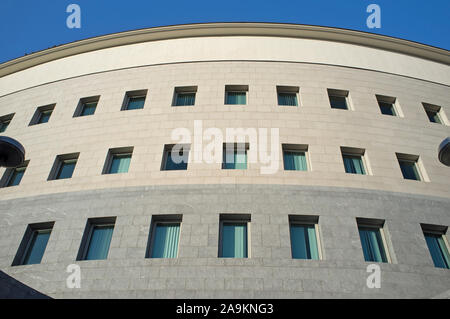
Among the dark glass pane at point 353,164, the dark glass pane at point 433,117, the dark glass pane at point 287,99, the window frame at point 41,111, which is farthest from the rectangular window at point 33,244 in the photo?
the dark glass pane at point 433,117

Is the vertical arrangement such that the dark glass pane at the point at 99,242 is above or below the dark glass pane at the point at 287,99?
below

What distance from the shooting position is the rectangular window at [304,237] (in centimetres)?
1154


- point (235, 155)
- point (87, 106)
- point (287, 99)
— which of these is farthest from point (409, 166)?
point (87, 106)

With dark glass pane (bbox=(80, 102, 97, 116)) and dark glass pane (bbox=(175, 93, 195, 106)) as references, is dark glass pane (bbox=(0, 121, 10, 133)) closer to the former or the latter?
dark glass pane (bbox=(80, 102, 97, 116))

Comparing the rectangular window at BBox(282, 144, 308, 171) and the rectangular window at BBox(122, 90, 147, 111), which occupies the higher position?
the rectangular window at BBox(122, 90, 147, 111)

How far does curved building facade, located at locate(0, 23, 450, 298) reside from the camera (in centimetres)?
1084

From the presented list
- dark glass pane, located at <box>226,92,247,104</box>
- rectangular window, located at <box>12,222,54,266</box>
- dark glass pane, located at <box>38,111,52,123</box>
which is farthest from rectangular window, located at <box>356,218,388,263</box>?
dark glass pane, located at <box>38,111,52,123</box>

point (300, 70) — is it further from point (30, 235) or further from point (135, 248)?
point (30, 235)

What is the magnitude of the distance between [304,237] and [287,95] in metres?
8.54

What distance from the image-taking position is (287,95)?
17266 millimetres

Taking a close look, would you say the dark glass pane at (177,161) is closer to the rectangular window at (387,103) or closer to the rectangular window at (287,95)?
the rectangular window at (287,95)

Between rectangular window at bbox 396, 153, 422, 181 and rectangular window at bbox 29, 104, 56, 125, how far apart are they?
19.6 meters

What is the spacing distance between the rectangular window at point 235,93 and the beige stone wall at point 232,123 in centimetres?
35

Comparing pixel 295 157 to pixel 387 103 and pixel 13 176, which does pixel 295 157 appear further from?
pixel 13 176
